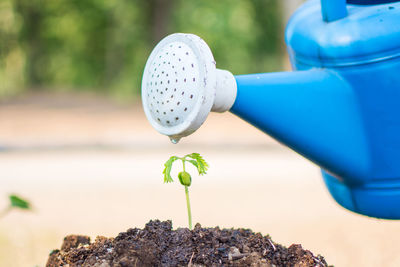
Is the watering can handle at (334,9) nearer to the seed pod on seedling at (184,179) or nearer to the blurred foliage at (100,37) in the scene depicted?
the seed pod on seedling at (184,179)

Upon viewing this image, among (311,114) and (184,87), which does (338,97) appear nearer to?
(311,114)

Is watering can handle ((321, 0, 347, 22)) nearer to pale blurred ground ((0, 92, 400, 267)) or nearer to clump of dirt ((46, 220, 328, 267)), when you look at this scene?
clump of dirt ((46, 220, 328, 267))

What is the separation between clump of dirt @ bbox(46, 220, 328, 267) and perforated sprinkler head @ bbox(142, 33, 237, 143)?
16 centimetres

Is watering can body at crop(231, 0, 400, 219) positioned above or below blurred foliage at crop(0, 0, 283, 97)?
below

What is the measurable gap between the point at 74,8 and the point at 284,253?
12.4 m

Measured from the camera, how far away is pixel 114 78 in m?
12.1

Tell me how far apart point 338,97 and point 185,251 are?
0.47 metres

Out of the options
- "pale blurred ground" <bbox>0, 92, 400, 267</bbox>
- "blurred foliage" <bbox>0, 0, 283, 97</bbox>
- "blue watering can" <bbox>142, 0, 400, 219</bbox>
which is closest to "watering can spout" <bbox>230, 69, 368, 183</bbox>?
"blue watering can" <bbox>142, 0, 400, 219</bbox>

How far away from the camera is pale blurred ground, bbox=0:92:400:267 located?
1.87 metres

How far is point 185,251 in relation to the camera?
0.87 metres

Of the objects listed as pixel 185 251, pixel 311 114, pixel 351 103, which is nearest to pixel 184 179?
pixel 185 251

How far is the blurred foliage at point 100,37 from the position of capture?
11.7 meters

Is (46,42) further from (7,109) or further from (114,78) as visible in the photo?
(7,109)

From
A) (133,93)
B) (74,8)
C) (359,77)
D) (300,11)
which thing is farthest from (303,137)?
(74,8)
